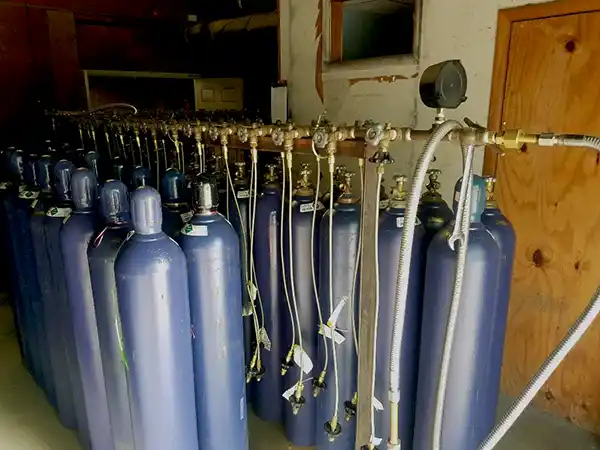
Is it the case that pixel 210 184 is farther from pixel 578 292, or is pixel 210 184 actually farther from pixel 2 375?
pixel 2 375

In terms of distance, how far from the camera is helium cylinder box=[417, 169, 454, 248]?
1.25m

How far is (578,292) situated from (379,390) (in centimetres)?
87

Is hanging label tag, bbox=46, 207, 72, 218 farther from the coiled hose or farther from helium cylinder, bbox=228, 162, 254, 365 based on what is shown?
the coiled hose

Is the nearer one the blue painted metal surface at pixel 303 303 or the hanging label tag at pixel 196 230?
the hanging label tag at pixel 196 230

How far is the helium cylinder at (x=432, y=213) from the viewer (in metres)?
1.25

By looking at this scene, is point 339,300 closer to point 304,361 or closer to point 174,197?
point 304,361

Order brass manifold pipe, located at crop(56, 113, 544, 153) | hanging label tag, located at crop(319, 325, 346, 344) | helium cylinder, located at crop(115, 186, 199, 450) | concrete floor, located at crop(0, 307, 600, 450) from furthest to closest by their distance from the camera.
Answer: concrete floor, located at crop(0, 307, 600, 450) → hanging label tag, located at crop(319, 325, 346, 344) → helium cylinder, located at crop(115, 186, 199, 450) → brass manifold pipe, located at crop(56, 113, 544, 153)

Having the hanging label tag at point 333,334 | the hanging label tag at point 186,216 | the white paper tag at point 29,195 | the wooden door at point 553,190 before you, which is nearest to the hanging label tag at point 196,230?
the hanging label tag at point 186,216

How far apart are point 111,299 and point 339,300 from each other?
0.58m

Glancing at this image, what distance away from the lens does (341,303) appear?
1288 millimetres

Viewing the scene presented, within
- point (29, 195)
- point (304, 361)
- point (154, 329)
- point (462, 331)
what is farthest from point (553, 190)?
point (29, 195)

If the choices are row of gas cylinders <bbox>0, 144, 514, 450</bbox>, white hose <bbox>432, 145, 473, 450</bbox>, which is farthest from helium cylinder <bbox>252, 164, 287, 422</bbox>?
white hose <bbox>432, 145, 473, 450</bbox>

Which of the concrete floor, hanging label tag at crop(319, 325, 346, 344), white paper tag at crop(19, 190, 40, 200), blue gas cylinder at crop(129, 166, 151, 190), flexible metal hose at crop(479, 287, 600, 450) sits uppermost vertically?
blue gas cylinder at crop(129, 166, 151, 190)

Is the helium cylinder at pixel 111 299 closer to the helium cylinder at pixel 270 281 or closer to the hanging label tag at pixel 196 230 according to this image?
the hanging label tag at pixel 196 230
